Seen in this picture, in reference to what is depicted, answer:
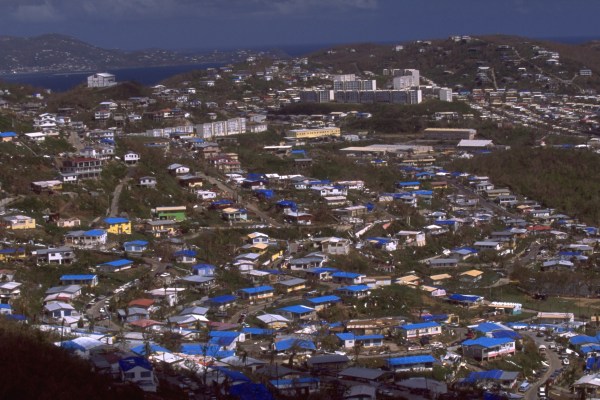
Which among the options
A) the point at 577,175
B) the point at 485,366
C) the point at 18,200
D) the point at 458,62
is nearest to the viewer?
the point at 485,366

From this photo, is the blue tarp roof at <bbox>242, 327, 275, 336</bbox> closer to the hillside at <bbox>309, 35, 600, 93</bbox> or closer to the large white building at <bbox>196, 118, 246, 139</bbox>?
the large white building at <bbox>196, 118, 246, 139</bbox>

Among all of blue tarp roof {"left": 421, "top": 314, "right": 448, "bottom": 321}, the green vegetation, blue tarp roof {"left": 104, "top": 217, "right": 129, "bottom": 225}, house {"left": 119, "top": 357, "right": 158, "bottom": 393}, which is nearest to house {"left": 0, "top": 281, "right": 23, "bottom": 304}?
blue tarp roof {"left": 104, "top": 217, "right": 129, "bottom": 225}

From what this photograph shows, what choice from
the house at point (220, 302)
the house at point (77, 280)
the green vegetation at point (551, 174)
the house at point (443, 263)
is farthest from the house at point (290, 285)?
the green vegetation at point (551, 174)

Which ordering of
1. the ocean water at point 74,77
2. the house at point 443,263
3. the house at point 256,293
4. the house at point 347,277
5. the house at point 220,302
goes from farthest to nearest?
the ocean water at point 74,77 < the house at point 443,263 < the house at point 347,277 < the house at point 256,293 < the house at point 220,302

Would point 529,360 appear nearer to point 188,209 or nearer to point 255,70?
point 188,209

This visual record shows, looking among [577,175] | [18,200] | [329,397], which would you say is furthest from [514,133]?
[329,397]

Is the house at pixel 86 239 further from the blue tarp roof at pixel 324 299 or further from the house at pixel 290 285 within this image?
the blue tarp roof at pixel 324 299
